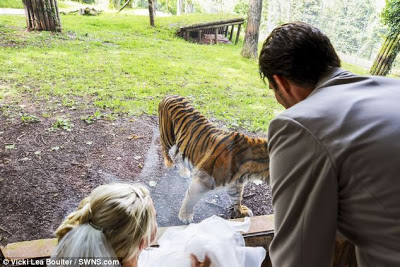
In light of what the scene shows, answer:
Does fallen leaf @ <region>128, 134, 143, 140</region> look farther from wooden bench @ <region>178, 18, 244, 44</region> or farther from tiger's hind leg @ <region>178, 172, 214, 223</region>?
wooden bench @ <region>178, 18, 244, 44</region>

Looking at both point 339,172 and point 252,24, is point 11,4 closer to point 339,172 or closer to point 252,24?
point 252,24

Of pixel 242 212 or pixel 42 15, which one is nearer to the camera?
pixel 242 212

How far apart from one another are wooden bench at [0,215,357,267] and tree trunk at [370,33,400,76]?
1.33m

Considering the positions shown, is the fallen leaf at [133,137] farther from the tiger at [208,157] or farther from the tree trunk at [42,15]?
the tree trunk at [42,15]

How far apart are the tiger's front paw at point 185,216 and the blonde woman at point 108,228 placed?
0.55 meters

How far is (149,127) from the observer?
166 cm

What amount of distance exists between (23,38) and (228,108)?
136cm

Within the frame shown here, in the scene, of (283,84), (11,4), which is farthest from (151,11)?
(283,84)

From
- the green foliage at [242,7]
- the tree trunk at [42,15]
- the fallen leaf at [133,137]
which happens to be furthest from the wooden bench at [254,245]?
the green foliage at [242,7]

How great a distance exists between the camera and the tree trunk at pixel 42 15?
1769 millimetres

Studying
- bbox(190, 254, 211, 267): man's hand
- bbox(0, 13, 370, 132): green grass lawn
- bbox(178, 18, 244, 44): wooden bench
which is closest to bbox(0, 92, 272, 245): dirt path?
bbox(0, 13, 370, 132): green grass lawn

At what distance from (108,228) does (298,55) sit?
630mm

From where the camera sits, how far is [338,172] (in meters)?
0.55

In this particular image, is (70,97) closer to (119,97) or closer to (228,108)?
(119,97)
